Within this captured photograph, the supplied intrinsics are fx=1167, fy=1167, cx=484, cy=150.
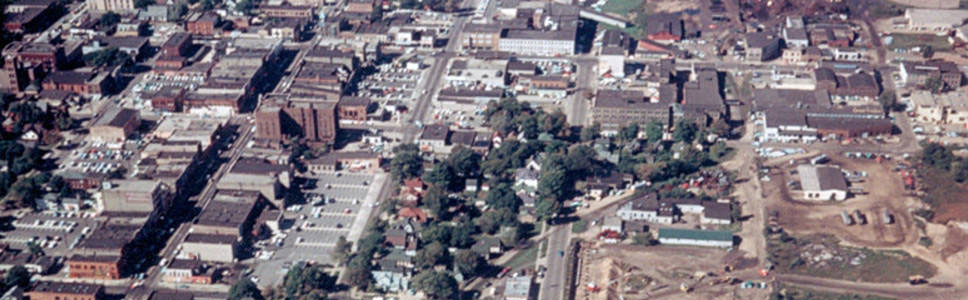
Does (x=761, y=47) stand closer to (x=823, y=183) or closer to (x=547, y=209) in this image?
(x=823, y=183)

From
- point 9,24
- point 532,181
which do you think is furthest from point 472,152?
point 9,24

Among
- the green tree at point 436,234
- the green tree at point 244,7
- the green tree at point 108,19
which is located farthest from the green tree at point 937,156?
the green tree at point 108,19

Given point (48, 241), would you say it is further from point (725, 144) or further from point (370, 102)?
point (725, 144)

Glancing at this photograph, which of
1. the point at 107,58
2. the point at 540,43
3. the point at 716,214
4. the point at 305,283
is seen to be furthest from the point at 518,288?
the point at 107,58

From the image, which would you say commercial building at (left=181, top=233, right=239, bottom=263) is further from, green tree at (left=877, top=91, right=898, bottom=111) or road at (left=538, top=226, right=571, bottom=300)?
green tree at (left=877, top=91, right=898, bottom=111)

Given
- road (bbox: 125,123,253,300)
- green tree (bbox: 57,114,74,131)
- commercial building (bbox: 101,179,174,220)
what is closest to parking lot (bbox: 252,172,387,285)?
road (bbox: 125,123,253,300)

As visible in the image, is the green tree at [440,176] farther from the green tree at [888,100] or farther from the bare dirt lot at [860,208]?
the green tree at [888,100]

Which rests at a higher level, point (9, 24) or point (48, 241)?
point (9, 24)
